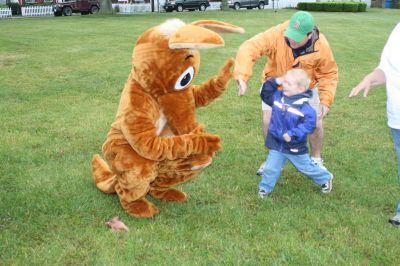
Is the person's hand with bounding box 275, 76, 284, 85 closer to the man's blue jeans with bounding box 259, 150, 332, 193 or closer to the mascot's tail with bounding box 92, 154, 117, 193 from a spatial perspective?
the man's blue jeans with bounding box 259, 150, 332, 193

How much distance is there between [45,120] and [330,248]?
4.98 meters

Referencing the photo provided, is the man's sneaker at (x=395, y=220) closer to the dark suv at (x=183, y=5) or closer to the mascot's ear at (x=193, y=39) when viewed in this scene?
the mascot's ear at (x=193, y=39)

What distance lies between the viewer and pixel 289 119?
4574 millimetres

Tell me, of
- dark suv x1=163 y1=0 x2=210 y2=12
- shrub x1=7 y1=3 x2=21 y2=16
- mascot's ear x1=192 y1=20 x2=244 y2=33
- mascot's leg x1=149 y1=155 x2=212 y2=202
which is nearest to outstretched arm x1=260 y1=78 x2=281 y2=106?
mascot's ear x1=192 y1=20 x2=244 y2=33

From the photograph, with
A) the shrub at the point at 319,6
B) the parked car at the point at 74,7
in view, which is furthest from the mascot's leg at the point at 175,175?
the shrub at the point at 319,6

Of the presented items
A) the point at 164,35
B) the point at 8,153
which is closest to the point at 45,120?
the point at 8,153

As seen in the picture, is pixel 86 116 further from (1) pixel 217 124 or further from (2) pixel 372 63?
(2) pixel 372 63

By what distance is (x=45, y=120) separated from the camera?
7.53 m

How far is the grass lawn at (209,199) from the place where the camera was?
3.97 metres

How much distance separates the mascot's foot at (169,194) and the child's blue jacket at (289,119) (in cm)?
98

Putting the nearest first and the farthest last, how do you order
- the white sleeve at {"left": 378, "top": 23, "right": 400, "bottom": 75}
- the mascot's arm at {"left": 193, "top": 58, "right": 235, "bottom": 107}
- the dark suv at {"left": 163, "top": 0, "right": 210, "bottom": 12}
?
the white sleeve at {"left": 378, "top": 23, "right": 400, "bottom": 75} → the mascot's arm at {"left": 193, "top": 58, "right": 235, "bottom": 107} → the dark suv at {"left": 163, "top": 0, "right": 210, "bottom": 12}

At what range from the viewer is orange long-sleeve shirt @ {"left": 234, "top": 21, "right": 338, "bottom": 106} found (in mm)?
4863

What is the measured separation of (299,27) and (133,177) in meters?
2.01

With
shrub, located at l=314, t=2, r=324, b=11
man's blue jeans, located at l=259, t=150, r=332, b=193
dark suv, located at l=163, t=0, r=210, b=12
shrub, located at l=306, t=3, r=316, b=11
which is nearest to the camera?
man's blue jeans, located at l=259, t=150, r=332, b=193
